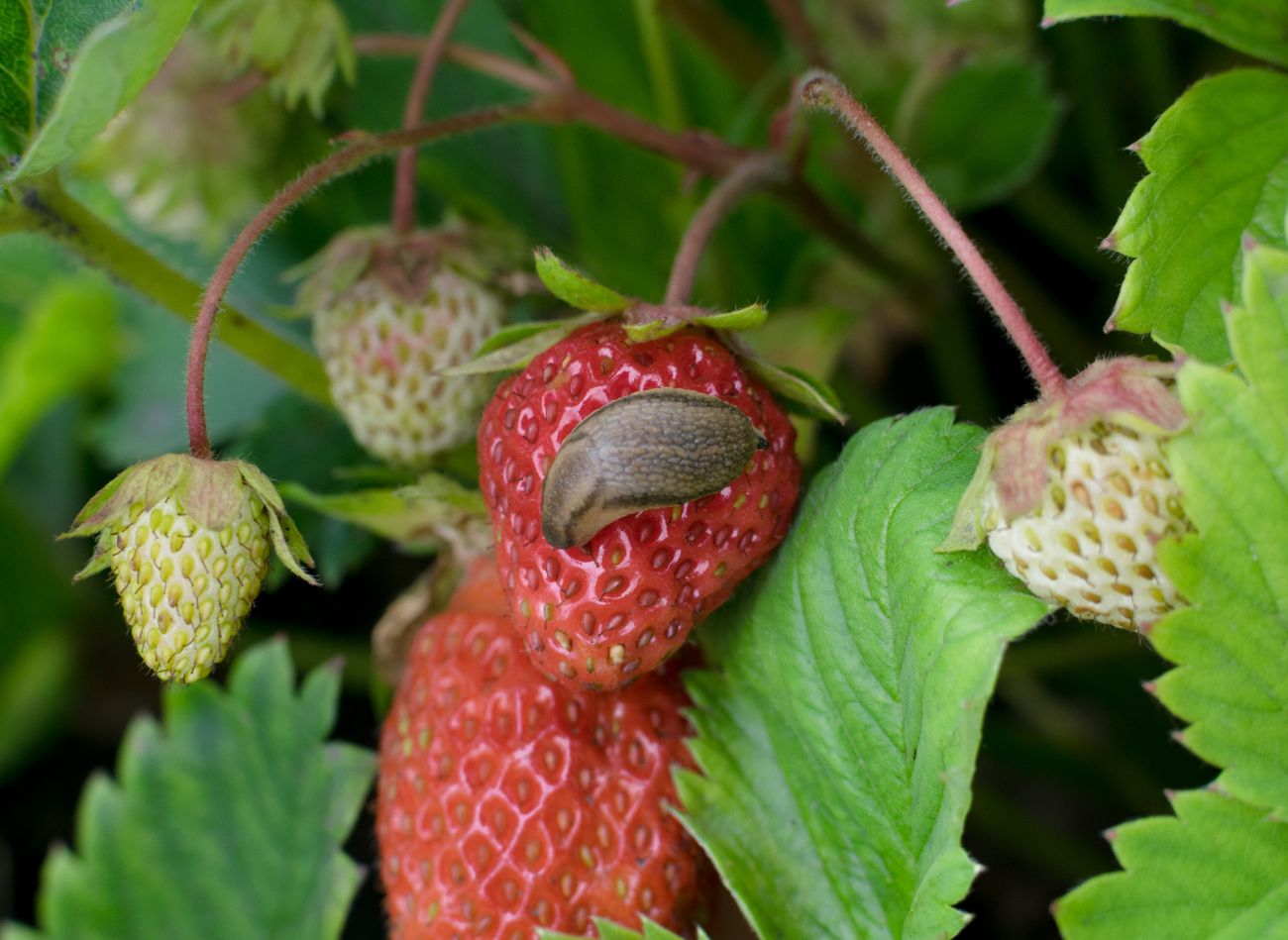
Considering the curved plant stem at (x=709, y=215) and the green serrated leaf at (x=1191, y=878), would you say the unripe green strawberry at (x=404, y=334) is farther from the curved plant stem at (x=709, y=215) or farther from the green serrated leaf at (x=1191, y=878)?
the green serrated leaf at (x=1191, y=878)

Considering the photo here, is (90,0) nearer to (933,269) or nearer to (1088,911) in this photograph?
(1088,911)

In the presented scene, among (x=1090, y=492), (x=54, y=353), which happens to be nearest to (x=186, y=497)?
(x=1090, y=492)

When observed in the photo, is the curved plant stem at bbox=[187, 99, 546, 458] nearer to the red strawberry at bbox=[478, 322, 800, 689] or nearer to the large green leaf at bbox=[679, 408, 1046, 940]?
the red strawberry at bbox=[478, 322, 800, 689]

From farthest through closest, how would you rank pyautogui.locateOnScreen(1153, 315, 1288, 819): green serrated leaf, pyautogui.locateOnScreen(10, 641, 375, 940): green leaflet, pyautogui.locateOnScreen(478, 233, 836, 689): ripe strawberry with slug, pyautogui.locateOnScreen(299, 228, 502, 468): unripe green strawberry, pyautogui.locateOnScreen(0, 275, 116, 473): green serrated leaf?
pyautogui.locateOnScreen(0, 275, 116, 473): green serrated leaf < pyautogui.locateOnScreen(10, 641, 375, 940): green leaflet < pyautogui.locateOnScreen(299, 228, 502, 468): unripe green strawberry < pyautogui.locateOnScreen(478, 233, 836, 689): ripe strawberry with slug < pyautogui.locateOnScreen(1153, 315, 1288, 819): green serrated leaf

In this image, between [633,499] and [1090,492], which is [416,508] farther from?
[1090,492]

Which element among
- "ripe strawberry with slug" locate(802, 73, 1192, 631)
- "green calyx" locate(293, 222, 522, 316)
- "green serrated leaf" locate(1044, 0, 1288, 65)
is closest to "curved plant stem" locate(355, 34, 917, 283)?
"green calyx" locate(293, 222, 522, 316)

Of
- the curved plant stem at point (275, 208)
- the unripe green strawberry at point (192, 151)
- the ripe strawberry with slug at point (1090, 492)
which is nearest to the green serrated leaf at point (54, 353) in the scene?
the unripe green strawberry at point (192, 151)
